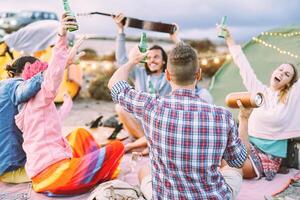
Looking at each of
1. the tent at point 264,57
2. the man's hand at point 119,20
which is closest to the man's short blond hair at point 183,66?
the man's hand at point 119,20

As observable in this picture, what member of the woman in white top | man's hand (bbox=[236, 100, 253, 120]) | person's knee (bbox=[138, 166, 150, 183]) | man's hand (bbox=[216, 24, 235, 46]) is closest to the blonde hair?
the woman in white top

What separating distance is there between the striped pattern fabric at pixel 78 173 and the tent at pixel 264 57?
2.22 m

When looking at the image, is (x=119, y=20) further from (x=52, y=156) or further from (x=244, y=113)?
(x=244, y=113)

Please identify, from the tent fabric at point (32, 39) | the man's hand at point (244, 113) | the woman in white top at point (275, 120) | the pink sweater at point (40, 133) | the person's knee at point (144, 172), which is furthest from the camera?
the tent fabric at point (32, 39)

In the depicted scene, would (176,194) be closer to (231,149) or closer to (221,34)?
(231,149)

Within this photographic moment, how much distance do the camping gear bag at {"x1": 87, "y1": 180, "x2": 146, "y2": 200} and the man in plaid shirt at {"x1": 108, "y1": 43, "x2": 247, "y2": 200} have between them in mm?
644

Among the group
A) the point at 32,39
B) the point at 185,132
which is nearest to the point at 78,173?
the point at 185,132

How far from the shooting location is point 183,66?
2008mm

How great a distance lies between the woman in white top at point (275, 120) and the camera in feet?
12.0

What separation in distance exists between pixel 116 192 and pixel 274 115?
1.62 metres

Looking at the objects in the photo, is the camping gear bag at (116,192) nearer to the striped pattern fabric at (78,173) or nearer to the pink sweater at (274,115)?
the striped pattern fabric at (78,173)

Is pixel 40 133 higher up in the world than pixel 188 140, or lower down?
lower down

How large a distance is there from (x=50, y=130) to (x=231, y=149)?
1.49 meters

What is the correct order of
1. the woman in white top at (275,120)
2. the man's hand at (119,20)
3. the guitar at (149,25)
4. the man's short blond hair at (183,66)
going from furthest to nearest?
the guitar at (149,25), the man's hand at (119,20), the woman in white top at (275,120), the man's short blond hair at (183,66)
